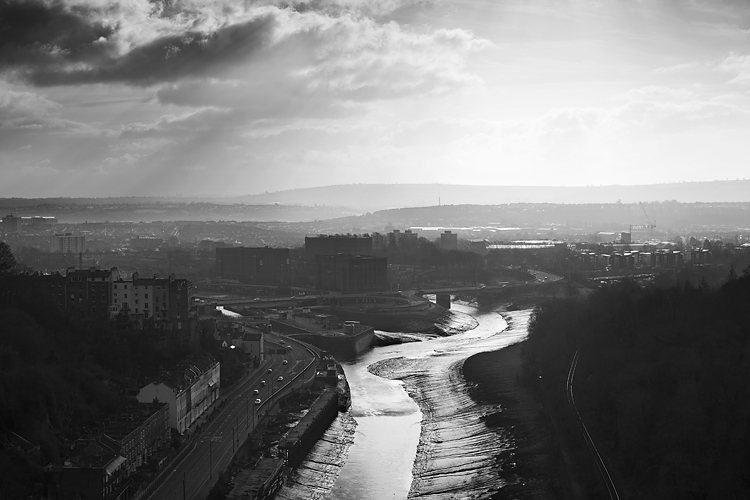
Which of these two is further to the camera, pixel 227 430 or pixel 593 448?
pixel 227 430

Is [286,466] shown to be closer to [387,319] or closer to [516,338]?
[516,338]

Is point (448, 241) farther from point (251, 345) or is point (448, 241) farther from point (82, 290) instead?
point (82, 290)

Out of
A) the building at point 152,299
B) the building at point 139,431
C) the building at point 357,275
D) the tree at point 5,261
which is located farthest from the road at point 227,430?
the building at point 357,275

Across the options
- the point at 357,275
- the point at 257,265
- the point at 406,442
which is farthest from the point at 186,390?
the point at 257,265

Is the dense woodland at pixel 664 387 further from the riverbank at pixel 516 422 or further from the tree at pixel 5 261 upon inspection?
the tree at pixel 5 261

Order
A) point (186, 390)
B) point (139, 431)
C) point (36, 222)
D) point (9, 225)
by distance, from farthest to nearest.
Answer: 1. point (36, 222)
2. point (9, 225)
3. point (186, 390)
4. point (139, 431)

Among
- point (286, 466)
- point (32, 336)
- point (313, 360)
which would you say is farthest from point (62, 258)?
point (286, 466)

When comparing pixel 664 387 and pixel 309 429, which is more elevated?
pixel 664 387

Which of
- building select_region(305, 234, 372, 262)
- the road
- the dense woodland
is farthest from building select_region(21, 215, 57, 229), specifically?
the dense woodland
